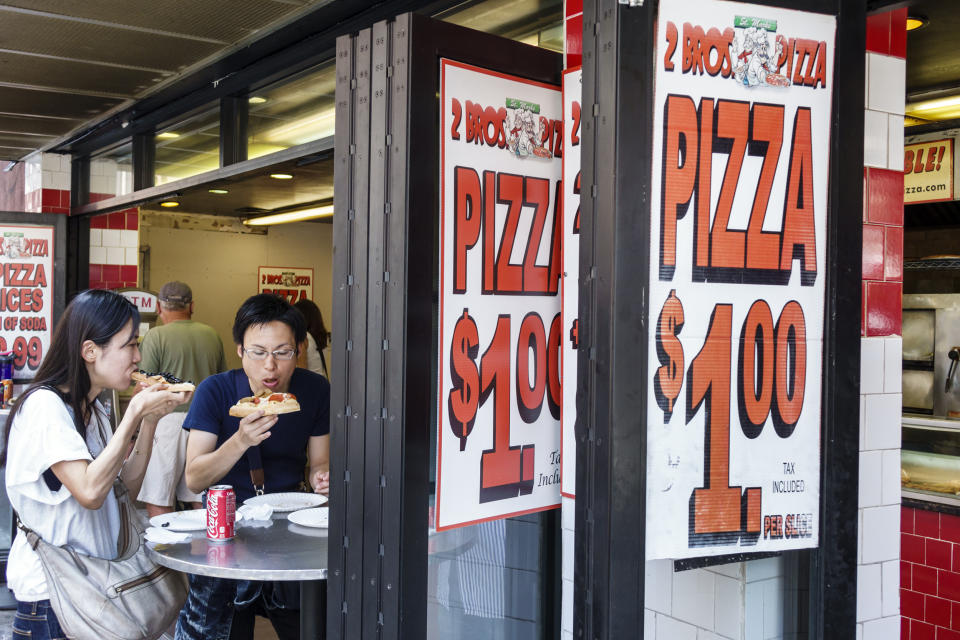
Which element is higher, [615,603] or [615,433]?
[615,433]

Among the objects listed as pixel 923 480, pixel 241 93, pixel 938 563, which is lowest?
pixel 938 563

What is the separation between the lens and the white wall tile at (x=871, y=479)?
2723 mm

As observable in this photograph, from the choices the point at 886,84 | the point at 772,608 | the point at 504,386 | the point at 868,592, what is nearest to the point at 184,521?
the point at 504,386

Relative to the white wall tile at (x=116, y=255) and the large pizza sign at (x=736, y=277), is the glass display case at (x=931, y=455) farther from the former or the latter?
the white wall tile at (x=116, y=255)

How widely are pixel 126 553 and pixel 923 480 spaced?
399cm

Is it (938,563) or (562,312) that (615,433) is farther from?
(938,563)

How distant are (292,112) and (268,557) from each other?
2892 millimetres

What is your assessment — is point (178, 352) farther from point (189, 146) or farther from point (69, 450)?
point (69, 450)

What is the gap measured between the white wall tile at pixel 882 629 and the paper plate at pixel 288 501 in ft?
6.60

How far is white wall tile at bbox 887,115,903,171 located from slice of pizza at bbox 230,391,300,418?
2383mm

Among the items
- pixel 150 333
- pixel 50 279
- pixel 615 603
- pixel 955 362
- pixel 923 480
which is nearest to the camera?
pixel 615 603

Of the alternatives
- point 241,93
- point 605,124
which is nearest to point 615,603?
point 605,124

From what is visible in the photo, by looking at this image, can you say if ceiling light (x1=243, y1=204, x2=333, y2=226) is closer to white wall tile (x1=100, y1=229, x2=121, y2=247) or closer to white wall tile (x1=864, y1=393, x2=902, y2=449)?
white wall tile (x1=100, y1=229, x2=121, y2=247)

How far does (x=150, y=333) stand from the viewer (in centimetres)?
632
